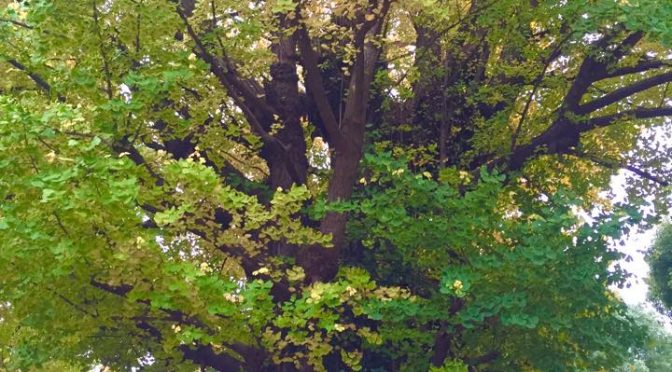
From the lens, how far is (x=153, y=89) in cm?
654

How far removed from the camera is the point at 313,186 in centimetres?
1072

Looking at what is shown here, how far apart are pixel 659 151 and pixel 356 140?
5.27m

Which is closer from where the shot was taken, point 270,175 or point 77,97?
point 77,97

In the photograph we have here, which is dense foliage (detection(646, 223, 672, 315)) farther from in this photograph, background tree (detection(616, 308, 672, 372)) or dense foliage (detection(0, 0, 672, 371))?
dense foliage (detection(0, 0, 672, 371))

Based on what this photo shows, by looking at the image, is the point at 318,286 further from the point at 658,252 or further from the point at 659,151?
the point at 658,252

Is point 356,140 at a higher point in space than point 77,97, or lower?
higher

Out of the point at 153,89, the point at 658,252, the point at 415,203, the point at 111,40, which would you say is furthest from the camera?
the point at 658,252

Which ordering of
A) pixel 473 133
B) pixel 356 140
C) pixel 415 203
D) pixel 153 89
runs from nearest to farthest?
pixel 153 89
pixel 415 203
pixel 356 140
pixel 473 133

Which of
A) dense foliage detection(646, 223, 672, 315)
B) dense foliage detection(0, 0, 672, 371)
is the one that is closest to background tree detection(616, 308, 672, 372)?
dense foliage detection(646, 223, 672, 315)

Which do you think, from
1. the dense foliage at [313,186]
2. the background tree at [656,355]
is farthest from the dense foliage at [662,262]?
the dense foliage at [313,186]

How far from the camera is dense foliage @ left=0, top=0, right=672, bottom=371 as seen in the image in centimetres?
620

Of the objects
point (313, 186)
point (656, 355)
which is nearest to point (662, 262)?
point (656, 355)

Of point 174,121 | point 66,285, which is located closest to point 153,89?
point 174,121

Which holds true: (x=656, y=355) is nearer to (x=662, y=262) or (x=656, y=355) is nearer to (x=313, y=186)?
(x=662, y=262)
